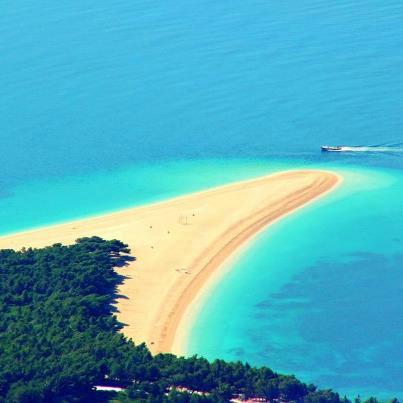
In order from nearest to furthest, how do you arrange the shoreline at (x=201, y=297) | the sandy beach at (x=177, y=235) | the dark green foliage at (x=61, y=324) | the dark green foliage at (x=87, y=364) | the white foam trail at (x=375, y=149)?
the dark green foliage at (x=87, y=364), the dark green foliage at (x=61, y=324), the shoreline at (x=201, y=297), the sandy beach at (x=177, y=235), the white foam trail at (x=375, y=149)

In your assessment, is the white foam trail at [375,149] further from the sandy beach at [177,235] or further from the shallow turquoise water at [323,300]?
the shallow turquoise water at [323,300]

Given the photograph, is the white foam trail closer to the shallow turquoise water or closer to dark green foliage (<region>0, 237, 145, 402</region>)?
the shallow turquoise water

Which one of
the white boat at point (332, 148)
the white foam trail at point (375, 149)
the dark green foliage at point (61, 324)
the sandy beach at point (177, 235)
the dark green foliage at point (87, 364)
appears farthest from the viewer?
the white boat at point (332, 148)

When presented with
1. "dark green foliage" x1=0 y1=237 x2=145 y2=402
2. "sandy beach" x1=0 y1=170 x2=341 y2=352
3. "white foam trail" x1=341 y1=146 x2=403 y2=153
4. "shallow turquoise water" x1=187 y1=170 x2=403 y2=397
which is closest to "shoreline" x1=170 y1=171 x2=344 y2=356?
"sandy beach" x1=0 y1=170 x2=341 y2=352

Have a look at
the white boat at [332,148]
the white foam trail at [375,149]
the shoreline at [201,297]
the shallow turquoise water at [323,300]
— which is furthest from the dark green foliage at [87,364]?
the white foam trail at [375,149]

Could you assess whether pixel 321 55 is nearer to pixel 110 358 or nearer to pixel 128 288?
pixel 128 288

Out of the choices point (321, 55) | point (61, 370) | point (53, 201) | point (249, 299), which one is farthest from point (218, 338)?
point (321, 55)
